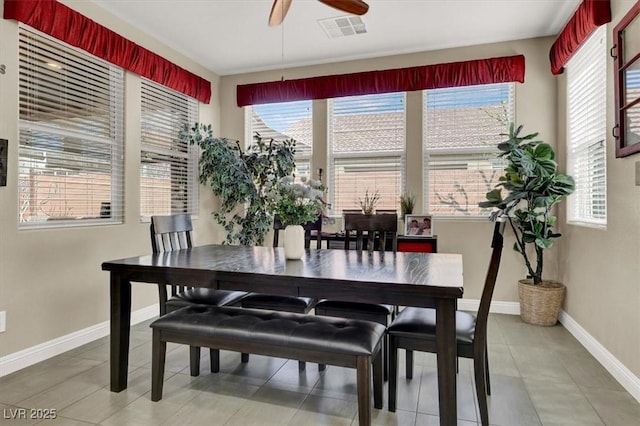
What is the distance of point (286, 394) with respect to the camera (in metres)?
2.24

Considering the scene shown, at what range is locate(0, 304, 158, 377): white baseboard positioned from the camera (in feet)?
8.32

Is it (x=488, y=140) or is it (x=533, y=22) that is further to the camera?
(x=488, y=140)

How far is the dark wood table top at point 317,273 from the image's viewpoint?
1.71m

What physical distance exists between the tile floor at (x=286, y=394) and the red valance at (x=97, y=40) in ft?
7.86

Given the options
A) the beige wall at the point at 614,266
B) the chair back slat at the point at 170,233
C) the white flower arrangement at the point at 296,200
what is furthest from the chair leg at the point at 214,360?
the beige wall at the point at 614,266

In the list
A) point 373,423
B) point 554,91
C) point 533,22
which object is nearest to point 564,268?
point 554,91

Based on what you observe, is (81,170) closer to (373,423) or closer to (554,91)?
(373,423)

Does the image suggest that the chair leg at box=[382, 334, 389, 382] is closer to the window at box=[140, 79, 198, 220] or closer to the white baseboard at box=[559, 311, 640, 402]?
the white baseboard at box=[559, 311, 640, 402]

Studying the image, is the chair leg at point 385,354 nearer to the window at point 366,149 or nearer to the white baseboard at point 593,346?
the white baseboard at point 593,346

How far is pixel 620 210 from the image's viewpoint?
2496mm

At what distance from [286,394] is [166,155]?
2895mm

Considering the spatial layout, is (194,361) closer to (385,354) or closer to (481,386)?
(385,354)

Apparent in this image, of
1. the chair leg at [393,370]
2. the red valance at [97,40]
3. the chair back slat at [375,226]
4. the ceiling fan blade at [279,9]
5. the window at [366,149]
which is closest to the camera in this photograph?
the chair leg at [393,370]

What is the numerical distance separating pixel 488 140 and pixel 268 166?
2.41 meters
